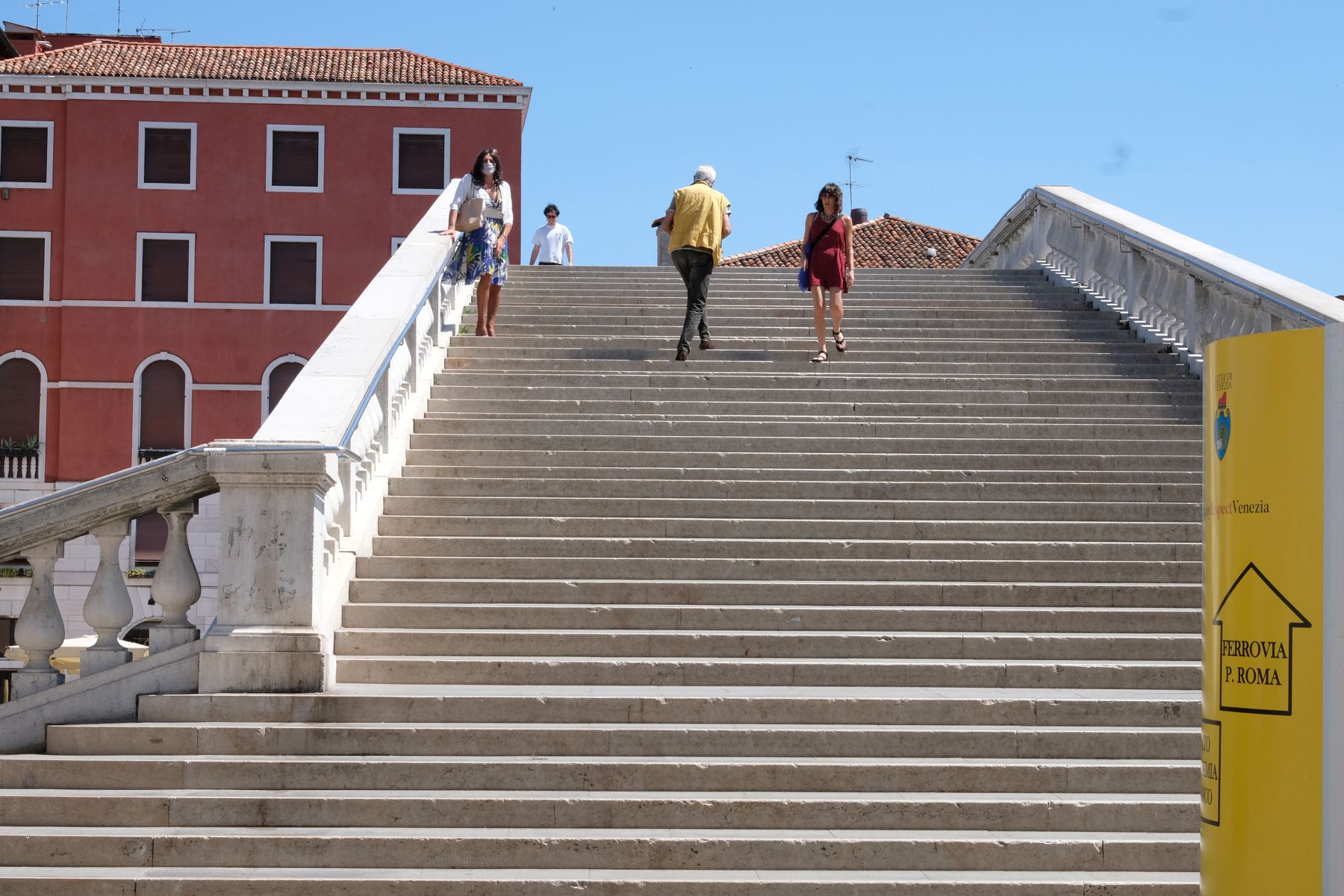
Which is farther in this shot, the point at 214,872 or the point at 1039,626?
the point at 1039,626

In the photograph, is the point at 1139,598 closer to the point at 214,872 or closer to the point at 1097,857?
the point at 1097,857

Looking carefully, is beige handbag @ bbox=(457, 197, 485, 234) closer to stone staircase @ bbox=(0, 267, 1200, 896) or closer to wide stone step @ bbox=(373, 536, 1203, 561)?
stone staircase @ bbox=(0, 267, 1200, 896)

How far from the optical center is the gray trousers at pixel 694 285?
11367mm

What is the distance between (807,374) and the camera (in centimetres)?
1090

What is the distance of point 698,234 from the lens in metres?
12.1

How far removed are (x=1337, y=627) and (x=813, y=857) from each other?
2608 millimetres

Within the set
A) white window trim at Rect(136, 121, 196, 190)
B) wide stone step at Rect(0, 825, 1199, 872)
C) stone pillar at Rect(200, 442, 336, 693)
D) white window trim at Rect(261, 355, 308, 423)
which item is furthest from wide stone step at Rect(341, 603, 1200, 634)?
white window trim at Rect(136, 121, 196, 190)

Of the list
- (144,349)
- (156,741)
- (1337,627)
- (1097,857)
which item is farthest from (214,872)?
(144,349)

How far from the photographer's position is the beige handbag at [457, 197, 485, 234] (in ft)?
39.2

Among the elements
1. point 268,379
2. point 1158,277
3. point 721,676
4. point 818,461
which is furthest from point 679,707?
point 268,379

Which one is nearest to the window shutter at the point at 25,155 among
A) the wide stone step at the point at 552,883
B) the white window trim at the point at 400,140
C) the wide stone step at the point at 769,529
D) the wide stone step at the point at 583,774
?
the white window trim at the point at 400,140

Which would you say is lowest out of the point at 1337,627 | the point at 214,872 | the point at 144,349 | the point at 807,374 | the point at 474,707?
the point at 214,872

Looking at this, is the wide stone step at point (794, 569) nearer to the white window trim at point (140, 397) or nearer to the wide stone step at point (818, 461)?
the wide stone step at point (818, 461)

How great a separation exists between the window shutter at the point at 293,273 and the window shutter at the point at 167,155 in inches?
112
